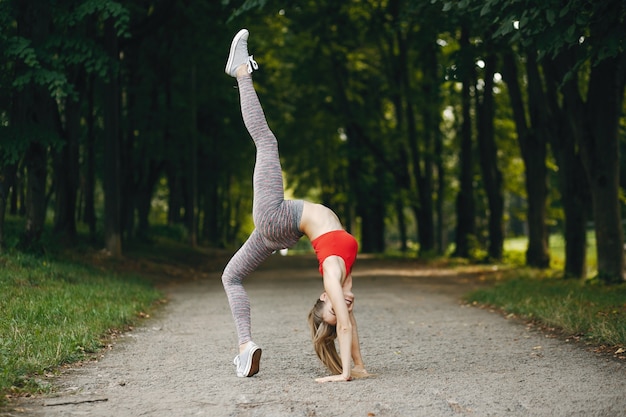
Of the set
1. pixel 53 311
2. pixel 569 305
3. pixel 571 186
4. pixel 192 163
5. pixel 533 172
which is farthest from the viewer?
pixel 192 163

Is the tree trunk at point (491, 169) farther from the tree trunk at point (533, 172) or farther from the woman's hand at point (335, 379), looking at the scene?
the woman's hand at point (335, 379)

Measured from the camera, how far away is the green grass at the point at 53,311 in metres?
6.87

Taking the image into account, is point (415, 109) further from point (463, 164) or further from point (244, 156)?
point (244, 156)

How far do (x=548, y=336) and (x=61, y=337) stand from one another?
16.5ft

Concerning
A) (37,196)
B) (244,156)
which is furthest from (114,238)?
(244,156)

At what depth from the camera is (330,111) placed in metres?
35.1

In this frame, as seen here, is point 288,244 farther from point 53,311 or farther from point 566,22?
point 566,22

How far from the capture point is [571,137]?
1816 cm

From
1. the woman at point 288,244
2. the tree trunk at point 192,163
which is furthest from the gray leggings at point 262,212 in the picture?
the tree trunk at point 192,163

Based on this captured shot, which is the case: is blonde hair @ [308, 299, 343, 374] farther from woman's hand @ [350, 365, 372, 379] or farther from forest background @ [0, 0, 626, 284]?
forest background @ [0, 0, 626, 284]

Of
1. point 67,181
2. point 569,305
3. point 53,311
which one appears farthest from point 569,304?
point 67,181

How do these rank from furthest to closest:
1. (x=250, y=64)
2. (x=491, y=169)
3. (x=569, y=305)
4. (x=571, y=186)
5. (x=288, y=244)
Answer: (x=491, y=169), (x=571, y=186), (x=569, y=305), (x=250, y=64), (x=288, y=244)

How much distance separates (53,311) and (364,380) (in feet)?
14.3

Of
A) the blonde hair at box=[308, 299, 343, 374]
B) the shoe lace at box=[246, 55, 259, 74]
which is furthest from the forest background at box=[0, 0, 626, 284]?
the blonde hair at box=[308, 299, 343, 374]
